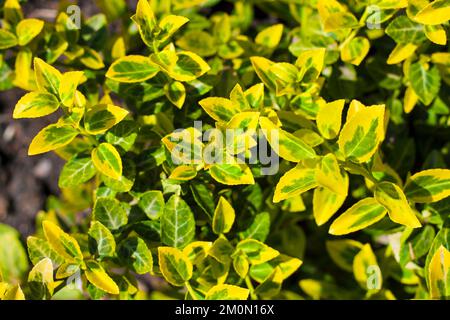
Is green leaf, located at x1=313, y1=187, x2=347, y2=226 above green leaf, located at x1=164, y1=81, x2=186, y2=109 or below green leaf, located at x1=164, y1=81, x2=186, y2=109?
below

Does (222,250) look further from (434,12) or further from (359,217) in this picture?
(434,12)

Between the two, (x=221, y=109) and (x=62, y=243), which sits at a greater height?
(x=221, y=109)

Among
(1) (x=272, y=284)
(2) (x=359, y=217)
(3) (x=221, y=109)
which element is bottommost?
(1) (x=272, y=284)

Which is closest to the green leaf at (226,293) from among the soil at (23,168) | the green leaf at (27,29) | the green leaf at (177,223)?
the green leaf at (177,223)

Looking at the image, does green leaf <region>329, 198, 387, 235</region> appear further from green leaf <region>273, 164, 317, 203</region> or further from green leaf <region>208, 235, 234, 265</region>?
green leaf <region>208, 235, 234, 265</region>

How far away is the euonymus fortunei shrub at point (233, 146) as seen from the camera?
165cm

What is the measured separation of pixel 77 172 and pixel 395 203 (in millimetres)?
857

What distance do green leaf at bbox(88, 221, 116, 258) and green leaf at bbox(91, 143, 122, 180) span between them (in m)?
0.14

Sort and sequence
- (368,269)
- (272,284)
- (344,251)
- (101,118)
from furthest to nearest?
1. (344,251)
2. (368,269)
3. (272,284)
4. (101,118)

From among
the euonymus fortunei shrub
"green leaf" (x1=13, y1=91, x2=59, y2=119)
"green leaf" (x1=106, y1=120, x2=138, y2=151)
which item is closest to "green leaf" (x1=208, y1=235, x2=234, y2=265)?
the euonymus fortunei shrub

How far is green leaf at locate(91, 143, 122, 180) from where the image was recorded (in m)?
1.69

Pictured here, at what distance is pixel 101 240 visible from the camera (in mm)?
1746

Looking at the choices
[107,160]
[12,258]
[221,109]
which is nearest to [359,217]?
[221,109]

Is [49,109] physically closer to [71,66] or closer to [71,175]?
[71,175]
